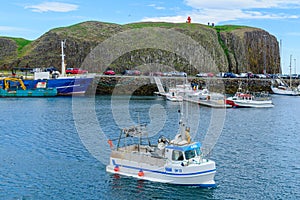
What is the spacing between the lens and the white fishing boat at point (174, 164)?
31.8 metres

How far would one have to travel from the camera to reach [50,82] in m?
106

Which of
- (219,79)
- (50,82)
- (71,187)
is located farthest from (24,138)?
(219,79)

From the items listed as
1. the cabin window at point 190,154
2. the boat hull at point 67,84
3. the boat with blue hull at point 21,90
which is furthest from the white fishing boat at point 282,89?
the cabin window at point 190,154

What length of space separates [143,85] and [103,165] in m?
83.6

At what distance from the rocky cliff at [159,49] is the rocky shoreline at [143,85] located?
71.3 feet

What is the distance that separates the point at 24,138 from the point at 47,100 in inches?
1798

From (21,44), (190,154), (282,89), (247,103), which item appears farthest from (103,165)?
→ (21,44)

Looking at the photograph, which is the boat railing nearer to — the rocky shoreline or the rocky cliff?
the rocky shoreline

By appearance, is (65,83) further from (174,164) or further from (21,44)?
(21,44)

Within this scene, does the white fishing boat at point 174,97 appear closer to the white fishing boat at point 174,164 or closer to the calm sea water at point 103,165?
the calm sea water at point 103,165

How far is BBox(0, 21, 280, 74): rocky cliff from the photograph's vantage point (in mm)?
151125

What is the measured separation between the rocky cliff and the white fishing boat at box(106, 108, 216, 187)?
11061 centimetres

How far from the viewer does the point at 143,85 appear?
396ft

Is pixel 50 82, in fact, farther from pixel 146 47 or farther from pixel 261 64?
pixel 261 64
